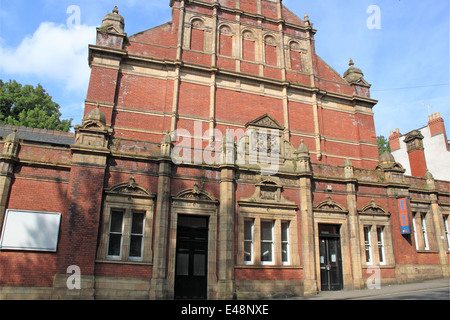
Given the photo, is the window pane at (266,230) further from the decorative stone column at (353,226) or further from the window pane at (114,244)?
the window pane at (114,244)

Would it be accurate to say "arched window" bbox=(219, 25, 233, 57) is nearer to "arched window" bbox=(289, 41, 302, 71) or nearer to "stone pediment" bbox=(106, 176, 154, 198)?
"arched window" bbox=(289, 41, 302, 71)

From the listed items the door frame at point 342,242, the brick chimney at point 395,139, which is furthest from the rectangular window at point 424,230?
the brick chimney at point 395,139

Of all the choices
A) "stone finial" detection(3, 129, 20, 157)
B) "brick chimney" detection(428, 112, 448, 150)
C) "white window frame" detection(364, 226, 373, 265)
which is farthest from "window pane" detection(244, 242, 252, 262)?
"brick chimney" detection(428, 112, 448, 150)

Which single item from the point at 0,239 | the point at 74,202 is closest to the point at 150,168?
the point at 74,202

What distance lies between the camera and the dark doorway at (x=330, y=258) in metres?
15.8

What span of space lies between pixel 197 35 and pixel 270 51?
5.46 meters

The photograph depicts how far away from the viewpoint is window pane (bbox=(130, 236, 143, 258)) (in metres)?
13.5

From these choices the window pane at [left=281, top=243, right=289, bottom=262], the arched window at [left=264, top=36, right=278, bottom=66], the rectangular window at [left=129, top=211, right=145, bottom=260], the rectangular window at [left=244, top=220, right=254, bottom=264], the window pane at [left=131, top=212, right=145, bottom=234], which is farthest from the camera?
the arched window at [left=264, top=36, right=278, bottom=66]

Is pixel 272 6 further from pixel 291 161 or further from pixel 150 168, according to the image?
pixel 150 168

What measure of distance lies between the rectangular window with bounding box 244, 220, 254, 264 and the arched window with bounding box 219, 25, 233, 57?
518 inches

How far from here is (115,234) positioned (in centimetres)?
1352

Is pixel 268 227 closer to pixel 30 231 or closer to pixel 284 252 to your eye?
pixel 284 252

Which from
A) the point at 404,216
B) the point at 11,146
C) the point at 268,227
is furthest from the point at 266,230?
the point at 11,146
